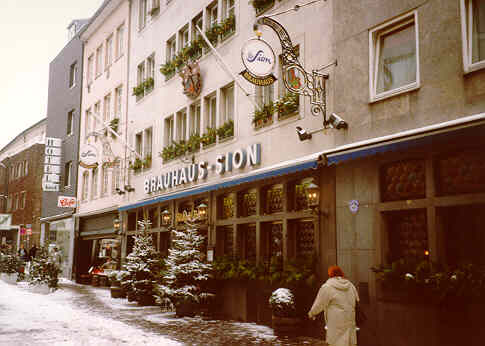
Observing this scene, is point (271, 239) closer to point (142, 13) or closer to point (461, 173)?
point (461, 173)

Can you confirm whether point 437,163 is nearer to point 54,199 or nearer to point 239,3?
point 239,3

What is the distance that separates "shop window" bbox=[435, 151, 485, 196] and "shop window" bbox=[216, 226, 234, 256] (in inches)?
311

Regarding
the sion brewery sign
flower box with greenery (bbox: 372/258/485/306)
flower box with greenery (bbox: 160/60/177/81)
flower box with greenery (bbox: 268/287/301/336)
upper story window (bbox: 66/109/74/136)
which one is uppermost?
upper story window (bbox: 66/109/74/136)

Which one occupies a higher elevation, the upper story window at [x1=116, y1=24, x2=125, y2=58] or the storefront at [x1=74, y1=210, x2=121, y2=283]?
the upper story window at [x1=116, y1=24, x2=125, y2=58]

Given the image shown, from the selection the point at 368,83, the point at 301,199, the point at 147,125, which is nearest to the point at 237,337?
the point at 301,199

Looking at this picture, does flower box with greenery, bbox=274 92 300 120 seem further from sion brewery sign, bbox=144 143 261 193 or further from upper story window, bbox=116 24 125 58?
upper story window, bbox=116 24 125 58

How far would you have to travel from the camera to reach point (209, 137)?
17.3 metres

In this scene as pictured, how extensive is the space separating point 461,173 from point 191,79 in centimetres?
1106

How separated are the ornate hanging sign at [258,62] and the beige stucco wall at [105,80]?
40.9 ft

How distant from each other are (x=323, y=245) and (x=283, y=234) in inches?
68.0

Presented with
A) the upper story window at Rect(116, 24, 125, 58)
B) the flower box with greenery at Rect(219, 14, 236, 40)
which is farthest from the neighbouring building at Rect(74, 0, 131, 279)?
the flower box with greenery at Rect(219, 14, 236, 40)

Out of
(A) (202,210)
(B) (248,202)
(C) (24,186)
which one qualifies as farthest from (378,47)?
(C) (24,186)

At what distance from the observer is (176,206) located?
1959 centimetres

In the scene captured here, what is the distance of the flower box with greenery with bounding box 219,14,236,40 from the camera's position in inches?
661
